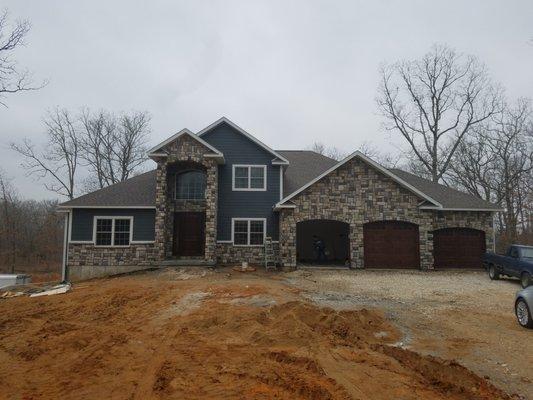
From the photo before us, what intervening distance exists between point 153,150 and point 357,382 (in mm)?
15636

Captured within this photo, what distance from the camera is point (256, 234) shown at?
19.8m

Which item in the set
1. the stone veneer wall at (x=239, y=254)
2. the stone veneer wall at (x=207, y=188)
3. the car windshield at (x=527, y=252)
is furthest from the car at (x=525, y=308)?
the stone veneer wall at (x=207, y=188)

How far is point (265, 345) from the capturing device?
677 cm

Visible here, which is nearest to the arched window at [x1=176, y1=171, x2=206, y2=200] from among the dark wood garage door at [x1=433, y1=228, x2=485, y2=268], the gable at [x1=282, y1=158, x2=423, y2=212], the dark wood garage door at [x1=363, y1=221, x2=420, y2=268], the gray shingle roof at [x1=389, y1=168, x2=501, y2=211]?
the gable at [x1=282, y1=158, x2=423, y2=212]

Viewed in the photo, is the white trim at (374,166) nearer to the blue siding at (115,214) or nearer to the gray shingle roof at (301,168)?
the gray shingle roof at (301,168)

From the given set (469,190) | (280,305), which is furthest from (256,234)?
(469,190)

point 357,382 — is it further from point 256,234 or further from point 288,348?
point 256,234

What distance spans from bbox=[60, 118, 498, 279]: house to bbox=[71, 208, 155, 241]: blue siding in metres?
0.05

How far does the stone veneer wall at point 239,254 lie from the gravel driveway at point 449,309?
267cm

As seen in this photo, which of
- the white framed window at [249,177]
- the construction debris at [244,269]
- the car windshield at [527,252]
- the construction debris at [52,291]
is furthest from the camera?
the white framed window at [249,177]

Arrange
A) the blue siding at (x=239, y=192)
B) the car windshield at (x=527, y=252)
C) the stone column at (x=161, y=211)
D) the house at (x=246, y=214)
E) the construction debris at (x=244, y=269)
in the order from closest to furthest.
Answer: the car windshield at (x=527, y=252) < the construction debris at (x=244, y=269) < the house at (x=246, y=214) < the stone column at (x=161, y=211) < the blue siding at (x=239, y=192)

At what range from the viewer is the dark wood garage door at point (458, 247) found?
18.7 metres

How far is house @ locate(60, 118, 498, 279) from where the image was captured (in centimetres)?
1822

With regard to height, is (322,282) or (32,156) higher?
(32,156)
